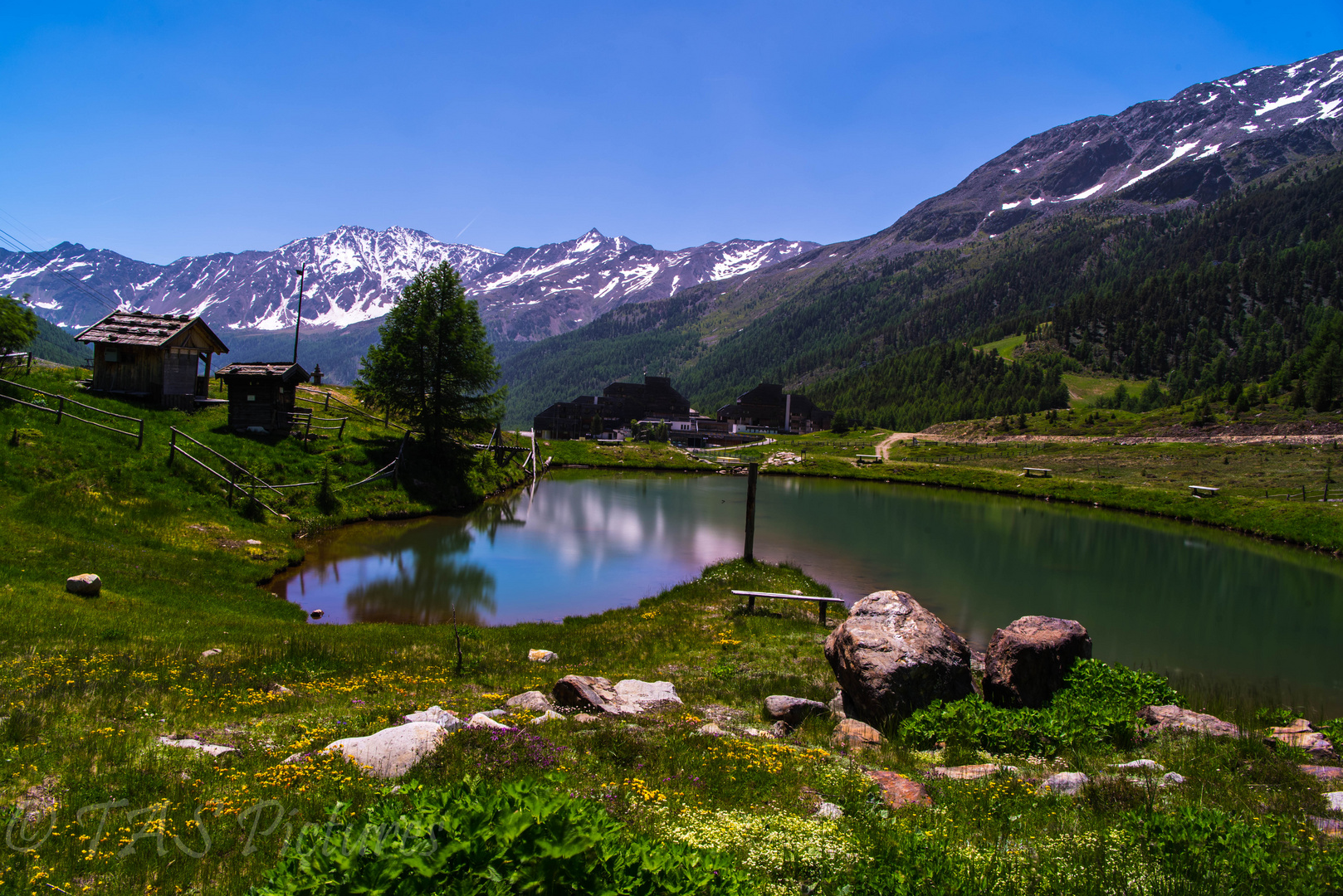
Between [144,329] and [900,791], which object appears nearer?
[900,791]

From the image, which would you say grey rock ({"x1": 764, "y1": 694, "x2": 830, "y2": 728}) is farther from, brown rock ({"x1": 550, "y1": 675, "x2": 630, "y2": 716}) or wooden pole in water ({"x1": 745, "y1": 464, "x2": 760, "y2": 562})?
wooden pole in water ({"x1": 745, "y1": 464, "x2": 760, "y2": 562})

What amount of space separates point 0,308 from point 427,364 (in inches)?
877

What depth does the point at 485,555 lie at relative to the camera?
104ft

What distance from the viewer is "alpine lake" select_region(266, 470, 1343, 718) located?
22047mm

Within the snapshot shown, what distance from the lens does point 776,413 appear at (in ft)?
502

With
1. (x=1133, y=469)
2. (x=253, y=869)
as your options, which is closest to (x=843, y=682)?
(x=253, y=869)

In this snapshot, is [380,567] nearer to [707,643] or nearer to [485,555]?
[485,555]

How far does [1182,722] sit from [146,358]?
47878 mm

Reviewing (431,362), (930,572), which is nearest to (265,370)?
(431,362)

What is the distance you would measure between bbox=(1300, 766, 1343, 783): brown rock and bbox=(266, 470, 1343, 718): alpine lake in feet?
32.8

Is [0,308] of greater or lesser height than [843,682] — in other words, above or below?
above

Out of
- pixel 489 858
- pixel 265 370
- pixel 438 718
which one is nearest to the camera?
pixel 489 858

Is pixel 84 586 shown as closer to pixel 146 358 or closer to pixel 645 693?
pixel 645 693

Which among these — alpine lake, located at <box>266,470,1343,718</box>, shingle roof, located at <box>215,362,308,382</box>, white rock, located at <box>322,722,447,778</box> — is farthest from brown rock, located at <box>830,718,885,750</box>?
shingle roof, located at <box>215,362,308,382</box>
